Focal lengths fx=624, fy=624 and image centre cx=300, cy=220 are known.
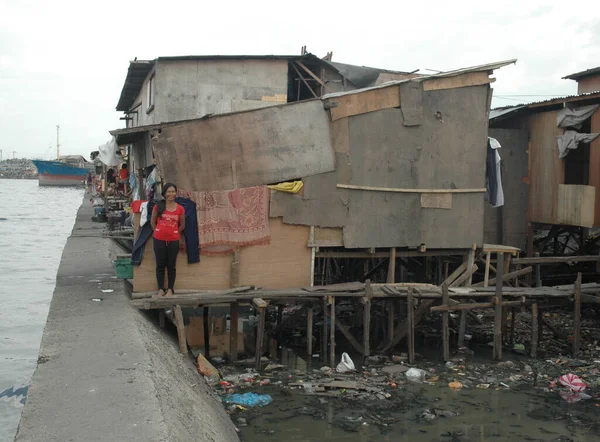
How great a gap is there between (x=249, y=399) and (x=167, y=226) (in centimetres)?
281

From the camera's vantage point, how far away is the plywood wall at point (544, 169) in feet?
45.7

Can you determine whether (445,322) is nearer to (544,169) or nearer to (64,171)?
(544,169)

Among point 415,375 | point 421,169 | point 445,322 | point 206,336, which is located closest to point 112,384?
point 206,336

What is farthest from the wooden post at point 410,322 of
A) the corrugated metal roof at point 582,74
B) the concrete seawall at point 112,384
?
the corrugated metal roof at point 582,74

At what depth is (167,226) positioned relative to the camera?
9.26 m

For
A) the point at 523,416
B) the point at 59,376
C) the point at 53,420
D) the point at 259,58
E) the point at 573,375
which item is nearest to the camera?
the point at 53,420

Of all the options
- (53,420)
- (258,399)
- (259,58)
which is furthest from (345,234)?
(259,58)

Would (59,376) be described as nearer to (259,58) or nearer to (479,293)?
(479,293)

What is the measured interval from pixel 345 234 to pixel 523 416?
3.93m

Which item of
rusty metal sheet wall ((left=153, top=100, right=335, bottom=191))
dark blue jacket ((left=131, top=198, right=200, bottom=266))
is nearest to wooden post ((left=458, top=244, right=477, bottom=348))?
rusty metal sheet wall ((left=153, top=100, right=335, bottom=191))

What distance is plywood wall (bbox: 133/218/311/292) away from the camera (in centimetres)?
969

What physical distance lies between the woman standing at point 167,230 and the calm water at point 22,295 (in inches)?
114

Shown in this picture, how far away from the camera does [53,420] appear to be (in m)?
5.18

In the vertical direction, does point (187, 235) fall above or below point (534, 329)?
above
